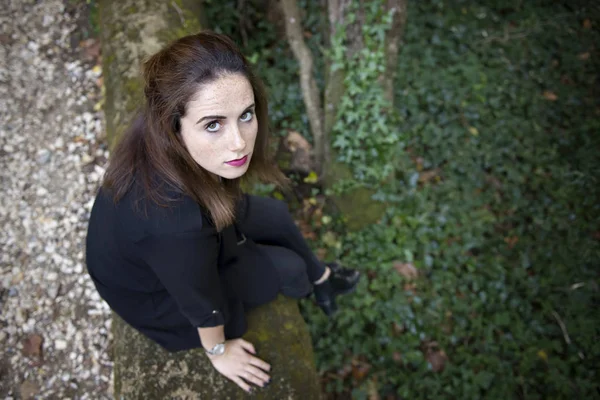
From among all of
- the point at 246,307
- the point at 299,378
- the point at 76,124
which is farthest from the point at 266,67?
the point at 299,378

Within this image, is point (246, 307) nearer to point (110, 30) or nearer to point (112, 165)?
point (112, 165)

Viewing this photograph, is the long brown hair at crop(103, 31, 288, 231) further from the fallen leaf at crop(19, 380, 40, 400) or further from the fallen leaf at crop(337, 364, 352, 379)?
the fallen leaf at crop(337, 364, 352, 379)

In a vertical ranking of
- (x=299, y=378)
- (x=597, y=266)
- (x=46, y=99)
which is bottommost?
(x=597, y=266)

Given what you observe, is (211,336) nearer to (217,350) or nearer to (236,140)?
(217,350)

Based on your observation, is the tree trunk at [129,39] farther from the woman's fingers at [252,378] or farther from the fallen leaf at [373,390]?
the fallen leaf at [373,390]

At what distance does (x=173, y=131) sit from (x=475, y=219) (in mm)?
3226

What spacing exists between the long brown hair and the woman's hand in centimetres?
88

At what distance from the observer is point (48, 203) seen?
3412mm

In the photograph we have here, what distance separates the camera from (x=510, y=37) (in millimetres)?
5059

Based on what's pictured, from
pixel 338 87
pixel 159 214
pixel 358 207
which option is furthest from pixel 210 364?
pixel 338 87

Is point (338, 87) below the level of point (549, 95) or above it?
above

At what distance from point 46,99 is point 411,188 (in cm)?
340

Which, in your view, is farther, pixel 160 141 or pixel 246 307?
pixel 246 307

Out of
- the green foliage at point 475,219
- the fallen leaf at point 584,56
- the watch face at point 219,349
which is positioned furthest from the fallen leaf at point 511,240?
the watch face at point 219,349
